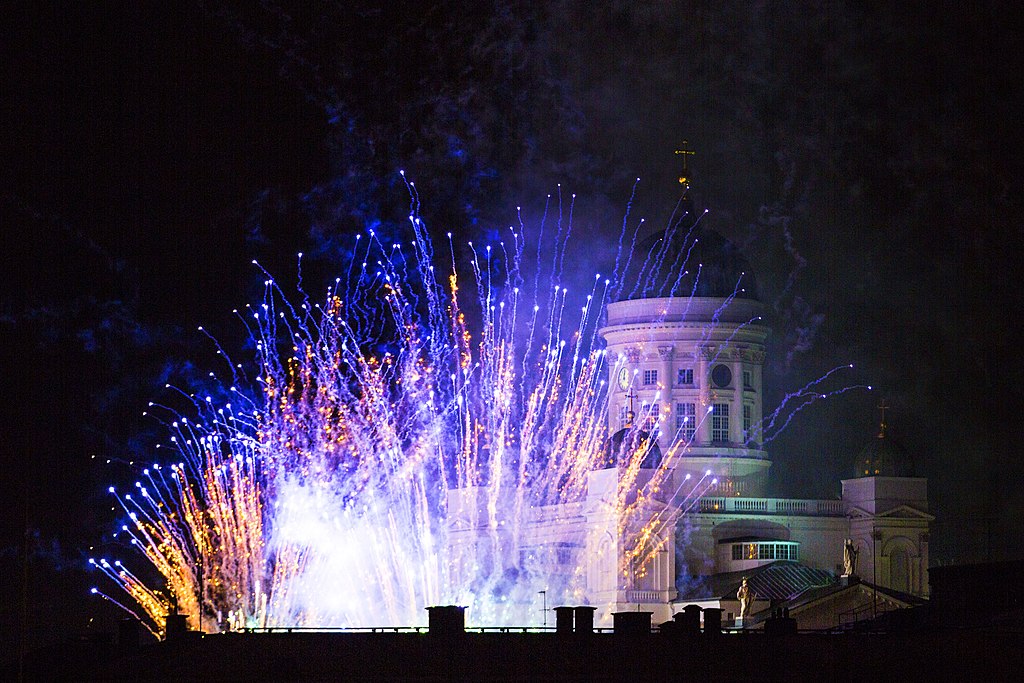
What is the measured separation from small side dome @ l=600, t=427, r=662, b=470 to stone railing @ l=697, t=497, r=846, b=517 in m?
2.86

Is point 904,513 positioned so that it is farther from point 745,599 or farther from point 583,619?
point 583,619

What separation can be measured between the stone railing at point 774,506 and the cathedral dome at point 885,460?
203 cm

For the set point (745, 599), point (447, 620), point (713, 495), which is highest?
point (713, 495)

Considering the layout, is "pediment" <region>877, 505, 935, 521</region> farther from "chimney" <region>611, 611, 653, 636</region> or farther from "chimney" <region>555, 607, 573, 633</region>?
"chimney" <region>555, 607, 573, 633</region>

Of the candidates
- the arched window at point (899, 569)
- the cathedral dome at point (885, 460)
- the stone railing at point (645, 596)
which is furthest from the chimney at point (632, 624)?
the cathedral dome at point (885, 460)

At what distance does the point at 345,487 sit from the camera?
88.2m

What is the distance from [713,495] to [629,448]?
5.85 metres

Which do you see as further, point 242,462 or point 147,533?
point 147,533

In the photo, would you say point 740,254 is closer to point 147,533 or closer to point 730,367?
point 730,367

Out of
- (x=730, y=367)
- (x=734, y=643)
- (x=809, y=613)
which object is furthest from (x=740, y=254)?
(x=734, y=643)

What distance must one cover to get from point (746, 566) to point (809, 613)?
9729 mm

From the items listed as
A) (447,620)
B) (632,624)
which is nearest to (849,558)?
(632,624)

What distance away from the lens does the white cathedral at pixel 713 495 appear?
4040 inches

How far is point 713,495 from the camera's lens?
109750mm
